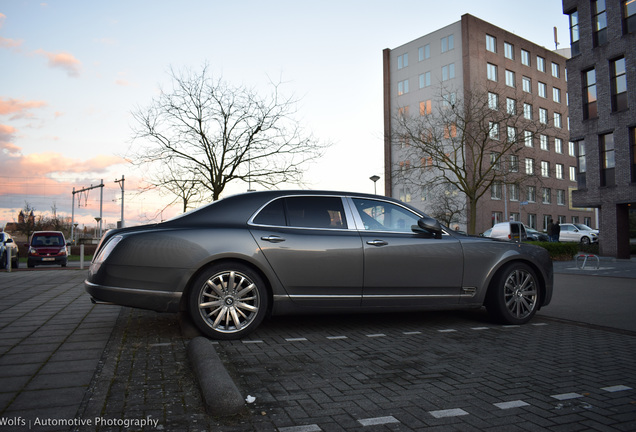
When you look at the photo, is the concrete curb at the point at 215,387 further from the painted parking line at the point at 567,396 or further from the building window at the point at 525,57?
the building window at the point at 525,57

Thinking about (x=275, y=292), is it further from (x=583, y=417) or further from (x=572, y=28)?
(x=572, y=28)

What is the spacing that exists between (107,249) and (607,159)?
2655 centimetres

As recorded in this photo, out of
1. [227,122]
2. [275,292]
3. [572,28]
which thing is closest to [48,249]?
[227,122]

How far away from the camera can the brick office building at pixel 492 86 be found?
1966 inches

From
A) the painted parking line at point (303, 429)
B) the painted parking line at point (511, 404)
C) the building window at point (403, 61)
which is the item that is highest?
the building window at point (403, 61)

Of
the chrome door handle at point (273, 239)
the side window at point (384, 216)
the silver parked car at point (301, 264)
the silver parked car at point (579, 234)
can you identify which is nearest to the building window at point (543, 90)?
the silver parked car at point (579, 234)

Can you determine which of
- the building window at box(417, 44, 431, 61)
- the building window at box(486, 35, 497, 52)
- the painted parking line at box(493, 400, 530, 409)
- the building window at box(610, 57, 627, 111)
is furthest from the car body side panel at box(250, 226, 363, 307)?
the building window at box(417, 44, 431, 61)

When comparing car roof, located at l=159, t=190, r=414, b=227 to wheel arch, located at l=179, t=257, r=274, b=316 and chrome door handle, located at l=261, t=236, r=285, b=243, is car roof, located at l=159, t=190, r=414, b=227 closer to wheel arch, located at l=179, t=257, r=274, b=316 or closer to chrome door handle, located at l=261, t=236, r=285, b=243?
chrome door handle, located at l=261, t=236, r=285, b=243

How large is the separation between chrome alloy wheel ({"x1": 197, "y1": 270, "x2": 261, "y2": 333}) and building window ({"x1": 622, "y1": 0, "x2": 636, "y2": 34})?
26.6 meters

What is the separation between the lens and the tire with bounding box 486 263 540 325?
5.97 metres

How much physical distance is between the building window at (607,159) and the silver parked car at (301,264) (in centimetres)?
2240

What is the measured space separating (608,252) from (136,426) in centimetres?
2659

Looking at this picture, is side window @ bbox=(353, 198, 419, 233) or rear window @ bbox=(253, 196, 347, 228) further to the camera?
side window @ bbox=(353, 198, 419, 233)

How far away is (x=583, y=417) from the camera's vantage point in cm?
295
